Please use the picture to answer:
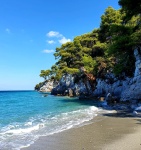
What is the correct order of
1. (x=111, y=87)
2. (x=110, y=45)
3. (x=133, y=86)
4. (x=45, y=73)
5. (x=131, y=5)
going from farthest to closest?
(x=45, y=73), (x=111, y=87), (x=110, y=45), (x=133, y=86), (x=131, y=5)

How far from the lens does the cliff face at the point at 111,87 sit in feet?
81.3

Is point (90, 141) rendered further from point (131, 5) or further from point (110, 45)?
point (110, 45)

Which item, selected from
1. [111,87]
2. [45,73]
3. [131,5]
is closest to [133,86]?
[131,5]

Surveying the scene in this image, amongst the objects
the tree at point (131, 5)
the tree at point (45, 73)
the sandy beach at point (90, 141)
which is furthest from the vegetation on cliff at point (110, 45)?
the tree at point (45, 73)

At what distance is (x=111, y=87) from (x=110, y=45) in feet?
30.0

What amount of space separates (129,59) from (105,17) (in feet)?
71.4

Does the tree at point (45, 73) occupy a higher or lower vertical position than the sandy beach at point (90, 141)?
higher

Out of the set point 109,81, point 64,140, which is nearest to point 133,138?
point 64,140

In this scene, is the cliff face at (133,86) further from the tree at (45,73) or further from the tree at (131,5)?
the tree at (45,73)

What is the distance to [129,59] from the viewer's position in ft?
103

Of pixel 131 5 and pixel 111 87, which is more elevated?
pixel 131 5

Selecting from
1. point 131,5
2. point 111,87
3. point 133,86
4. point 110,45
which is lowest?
point 133,86

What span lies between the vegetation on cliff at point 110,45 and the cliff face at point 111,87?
62.0 inches

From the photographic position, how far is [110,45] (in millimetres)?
28922
